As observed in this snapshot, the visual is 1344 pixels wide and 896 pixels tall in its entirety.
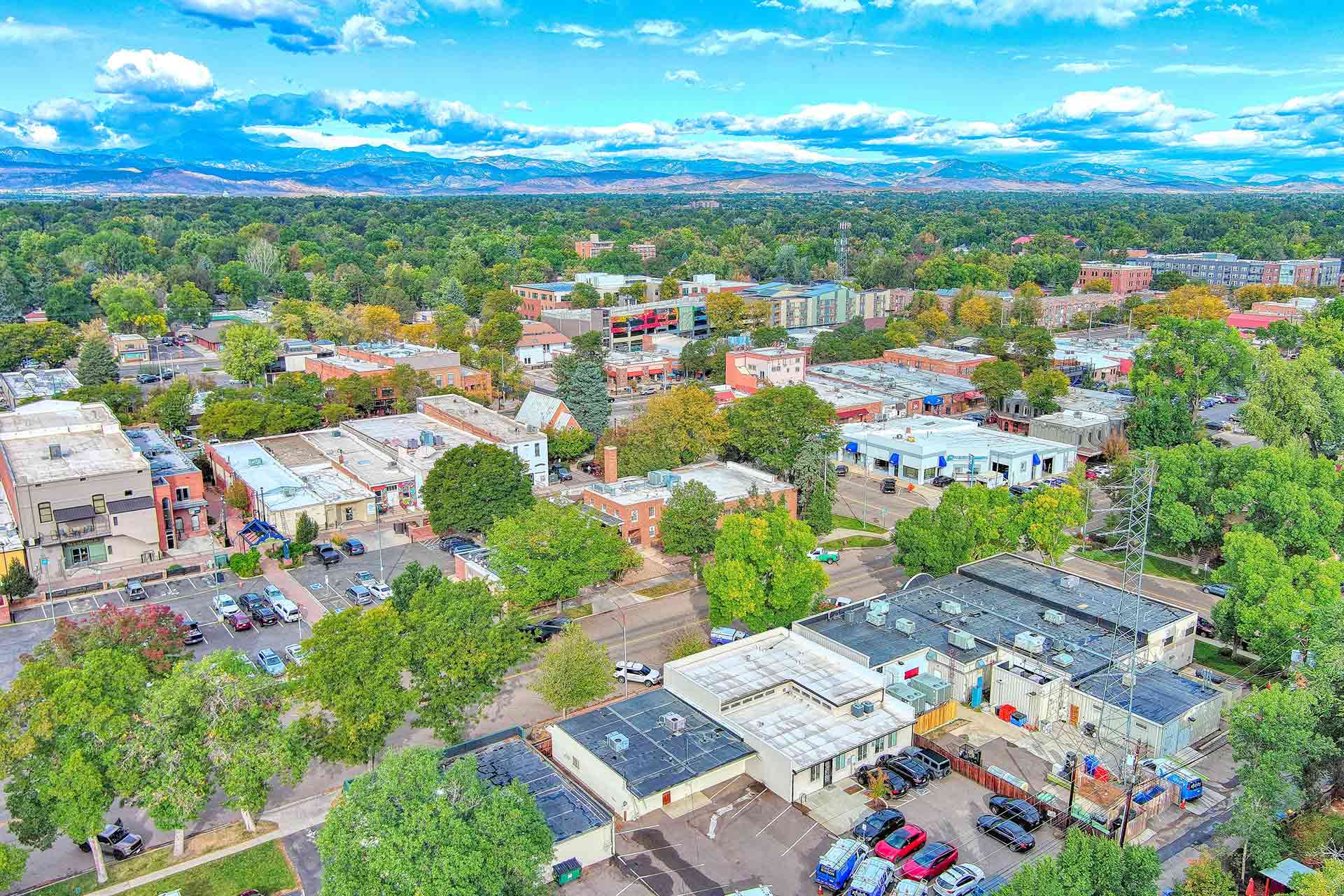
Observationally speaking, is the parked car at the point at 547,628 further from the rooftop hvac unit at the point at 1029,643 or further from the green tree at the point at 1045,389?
the green tree at the point at 1045,389

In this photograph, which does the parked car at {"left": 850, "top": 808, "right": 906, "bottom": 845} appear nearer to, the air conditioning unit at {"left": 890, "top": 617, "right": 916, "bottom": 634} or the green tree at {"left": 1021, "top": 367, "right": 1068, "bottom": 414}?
the air conditioning unit at {"left": 890, "top": 617, "right": 916, "bottom": 634}

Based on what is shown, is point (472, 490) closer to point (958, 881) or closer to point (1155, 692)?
point (958, 881)

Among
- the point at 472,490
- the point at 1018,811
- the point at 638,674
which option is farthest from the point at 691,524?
the point at 1018,811

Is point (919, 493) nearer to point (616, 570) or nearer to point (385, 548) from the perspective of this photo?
point (616, 570)

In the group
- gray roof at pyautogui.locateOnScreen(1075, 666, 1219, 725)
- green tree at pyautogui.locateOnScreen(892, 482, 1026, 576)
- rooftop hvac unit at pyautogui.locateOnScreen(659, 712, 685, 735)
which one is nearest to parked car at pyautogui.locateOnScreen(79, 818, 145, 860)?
rooftop hvac unit at pyautogui.locateOnScreen(659, 712, 685, 735)

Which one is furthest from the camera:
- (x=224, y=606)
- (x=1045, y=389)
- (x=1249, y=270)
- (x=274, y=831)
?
(x=1249, y=270)

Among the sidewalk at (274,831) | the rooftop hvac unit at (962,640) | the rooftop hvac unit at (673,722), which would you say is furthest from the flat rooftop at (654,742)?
the rooftop hvac unit at (962,640)

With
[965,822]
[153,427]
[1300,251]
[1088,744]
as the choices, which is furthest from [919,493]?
[1300,251]

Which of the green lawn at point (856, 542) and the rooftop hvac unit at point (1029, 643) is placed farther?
the green lawn at point (856, 542)
